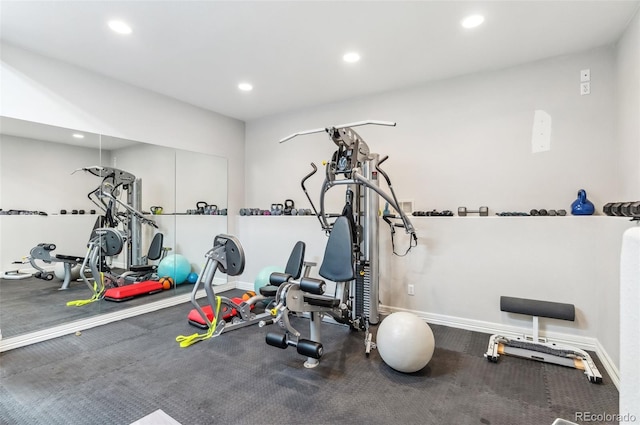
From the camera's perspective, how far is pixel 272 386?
7.27 feet

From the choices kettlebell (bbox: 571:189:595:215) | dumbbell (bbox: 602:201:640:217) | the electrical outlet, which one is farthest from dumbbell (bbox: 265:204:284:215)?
the electrical outlet

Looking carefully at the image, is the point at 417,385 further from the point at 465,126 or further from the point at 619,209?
the point at 465,126

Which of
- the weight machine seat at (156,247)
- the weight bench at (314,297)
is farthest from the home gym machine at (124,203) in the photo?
the weight bench at (314,297)

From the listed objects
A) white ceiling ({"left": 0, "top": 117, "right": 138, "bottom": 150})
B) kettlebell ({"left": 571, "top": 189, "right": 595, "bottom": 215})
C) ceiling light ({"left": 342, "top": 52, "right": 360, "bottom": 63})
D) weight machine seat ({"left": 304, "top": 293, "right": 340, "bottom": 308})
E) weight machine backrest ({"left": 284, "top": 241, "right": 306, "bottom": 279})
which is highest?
ceiling light ({"left": 342, "top": 52, "right": 360, "bottom": 63})

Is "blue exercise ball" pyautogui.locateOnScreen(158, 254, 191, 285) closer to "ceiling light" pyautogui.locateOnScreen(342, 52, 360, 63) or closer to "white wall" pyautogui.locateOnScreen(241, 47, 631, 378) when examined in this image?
"white wall" pyautogui.locateOnScreen(241, 47, 631, 378)

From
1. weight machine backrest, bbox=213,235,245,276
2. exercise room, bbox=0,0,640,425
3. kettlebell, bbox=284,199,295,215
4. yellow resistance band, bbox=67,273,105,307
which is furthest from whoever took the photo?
kettlebell, bbox=284,199,295,215

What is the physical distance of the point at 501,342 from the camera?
2.82m

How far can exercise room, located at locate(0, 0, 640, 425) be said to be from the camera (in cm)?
223

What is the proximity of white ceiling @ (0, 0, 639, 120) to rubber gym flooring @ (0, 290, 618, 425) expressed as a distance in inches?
109

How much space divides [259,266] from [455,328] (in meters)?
2.84

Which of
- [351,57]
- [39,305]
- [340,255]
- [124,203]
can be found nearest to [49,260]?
[39,305]

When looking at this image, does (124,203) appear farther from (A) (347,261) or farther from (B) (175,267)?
(A) (347,261)

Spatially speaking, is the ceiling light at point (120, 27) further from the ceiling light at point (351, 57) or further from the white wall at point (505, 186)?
the white wall at point (505, 186)

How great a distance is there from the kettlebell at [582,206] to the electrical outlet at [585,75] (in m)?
1.05
